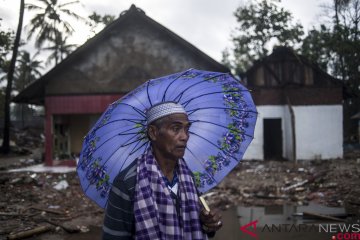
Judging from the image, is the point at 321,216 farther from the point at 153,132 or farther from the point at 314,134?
the point at 314,134

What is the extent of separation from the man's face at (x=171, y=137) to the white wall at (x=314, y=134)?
1721 cm

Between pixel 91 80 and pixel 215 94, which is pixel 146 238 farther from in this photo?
pixel 91 80

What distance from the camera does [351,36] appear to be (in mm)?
24922

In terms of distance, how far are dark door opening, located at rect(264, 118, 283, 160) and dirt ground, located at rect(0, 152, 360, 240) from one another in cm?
655

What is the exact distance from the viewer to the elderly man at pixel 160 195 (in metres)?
1.99

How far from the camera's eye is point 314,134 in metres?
19.0

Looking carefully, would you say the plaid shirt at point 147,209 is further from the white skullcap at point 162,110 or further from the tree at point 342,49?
the tree at point 342,49

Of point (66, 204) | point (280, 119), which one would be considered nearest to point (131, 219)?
point (66, 204)

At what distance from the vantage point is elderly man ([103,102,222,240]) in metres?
1.99

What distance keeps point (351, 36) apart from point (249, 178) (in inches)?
683

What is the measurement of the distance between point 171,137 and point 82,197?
8.16 meters

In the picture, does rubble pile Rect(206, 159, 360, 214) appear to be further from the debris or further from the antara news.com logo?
the debris

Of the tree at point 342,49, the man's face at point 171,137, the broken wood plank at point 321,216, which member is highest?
the tree at point 342,49

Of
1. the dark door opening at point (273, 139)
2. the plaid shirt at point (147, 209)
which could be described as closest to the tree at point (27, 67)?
the dark door opening at point (273, 139)
